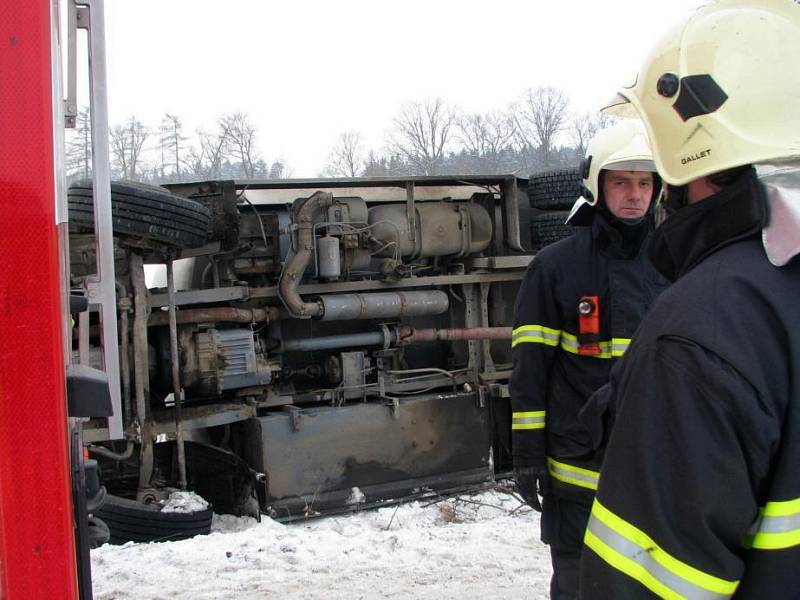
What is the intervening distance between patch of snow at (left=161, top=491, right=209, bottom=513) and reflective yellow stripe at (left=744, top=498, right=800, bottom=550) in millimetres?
4188

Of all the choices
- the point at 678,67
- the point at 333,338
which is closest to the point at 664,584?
the point at 678,67

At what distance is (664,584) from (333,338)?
496 cm

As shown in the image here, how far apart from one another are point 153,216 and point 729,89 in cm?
383

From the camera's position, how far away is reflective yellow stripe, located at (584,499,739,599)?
1.10 m

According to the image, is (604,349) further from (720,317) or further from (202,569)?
(202,569)

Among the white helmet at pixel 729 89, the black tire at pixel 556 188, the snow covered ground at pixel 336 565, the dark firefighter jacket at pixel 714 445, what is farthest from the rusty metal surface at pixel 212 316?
the dark firefighter jacket at pixel 714 445

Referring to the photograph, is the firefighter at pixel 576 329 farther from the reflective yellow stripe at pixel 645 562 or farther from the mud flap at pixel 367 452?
the mud flap at pixel 367 452

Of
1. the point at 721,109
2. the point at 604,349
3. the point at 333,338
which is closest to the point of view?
the point at 721,109

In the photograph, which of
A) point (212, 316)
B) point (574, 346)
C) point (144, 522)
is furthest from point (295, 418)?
point (574, 346)

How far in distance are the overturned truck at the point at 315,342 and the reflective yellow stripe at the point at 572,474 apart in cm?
291

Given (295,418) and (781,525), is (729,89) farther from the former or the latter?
(295,418)

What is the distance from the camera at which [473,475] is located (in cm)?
616

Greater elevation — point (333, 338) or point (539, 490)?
point (333, 338)

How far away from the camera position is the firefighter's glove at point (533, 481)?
275cm
